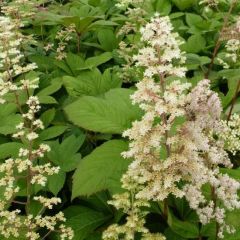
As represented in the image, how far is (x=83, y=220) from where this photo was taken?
3078mm

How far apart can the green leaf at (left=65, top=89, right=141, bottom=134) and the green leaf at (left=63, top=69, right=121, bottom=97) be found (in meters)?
0.68

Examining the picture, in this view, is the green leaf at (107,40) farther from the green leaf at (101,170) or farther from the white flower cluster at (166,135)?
the white flower cluster at (166,135)

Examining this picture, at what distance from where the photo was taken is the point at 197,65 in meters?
4.27

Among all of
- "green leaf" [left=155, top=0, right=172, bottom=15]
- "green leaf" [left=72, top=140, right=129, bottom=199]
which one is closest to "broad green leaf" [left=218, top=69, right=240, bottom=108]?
"green leaf" [left=72, top=140, right=129, bottom=199]

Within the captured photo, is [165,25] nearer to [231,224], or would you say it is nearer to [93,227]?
[231,224]

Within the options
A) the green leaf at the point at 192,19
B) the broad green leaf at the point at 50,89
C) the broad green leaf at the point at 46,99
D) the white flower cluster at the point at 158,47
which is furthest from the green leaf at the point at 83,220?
the green leaf at the point at 192,19

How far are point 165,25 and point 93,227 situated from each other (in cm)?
161

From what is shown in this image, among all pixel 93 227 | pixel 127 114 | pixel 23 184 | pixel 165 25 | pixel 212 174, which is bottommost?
pixel 93 227

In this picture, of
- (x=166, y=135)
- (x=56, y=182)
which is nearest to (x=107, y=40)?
(x=56, y=182)

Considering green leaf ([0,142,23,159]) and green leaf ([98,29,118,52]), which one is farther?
green leaf ([98,29,118,52])

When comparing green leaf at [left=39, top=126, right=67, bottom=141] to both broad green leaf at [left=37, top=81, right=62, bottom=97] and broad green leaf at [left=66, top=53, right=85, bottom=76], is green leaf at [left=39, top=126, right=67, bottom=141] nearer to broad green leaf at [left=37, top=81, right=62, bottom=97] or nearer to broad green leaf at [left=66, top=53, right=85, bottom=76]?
broad green leaf at [left=37, top=81, right=62, bottom=97]

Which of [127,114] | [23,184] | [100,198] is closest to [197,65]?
[127,114]

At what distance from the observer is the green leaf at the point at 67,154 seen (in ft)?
10.5

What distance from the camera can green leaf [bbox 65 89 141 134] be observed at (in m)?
3.04
